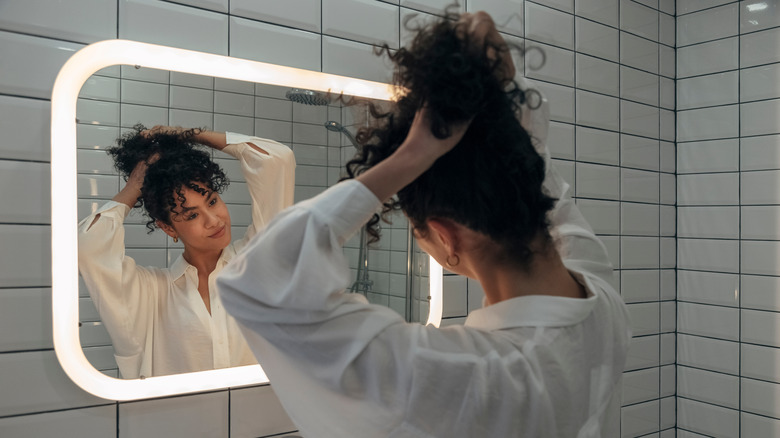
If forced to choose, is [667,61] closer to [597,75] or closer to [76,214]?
[597,75]

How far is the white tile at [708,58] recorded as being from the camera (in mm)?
1973

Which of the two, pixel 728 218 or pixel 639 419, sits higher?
pixel 728 218

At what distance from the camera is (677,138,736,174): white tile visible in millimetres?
1975

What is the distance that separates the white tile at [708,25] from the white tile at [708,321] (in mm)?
932

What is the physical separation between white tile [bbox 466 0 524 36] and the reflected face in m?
0.90

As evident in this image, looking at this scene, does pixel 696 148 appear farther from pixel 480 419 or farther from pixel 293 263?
pixel 293 263

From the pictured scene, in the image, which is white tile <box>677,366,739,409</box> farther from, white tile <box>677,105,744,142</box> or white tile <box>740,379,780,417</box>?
white tile <box>677,105,744,142</box>

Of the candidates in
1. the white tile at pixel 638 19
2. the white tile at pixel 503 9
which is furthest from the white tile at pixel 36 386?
the white tile at pixel 638 19

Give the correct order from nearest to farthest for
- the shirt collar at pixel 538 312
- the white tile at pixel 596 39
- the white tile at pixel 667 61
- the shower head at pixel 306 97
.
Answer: the shirt collar at pixel 538 312 < the shower head at pixel 306 97 < the white tile at pixel 596 39 < the white tile at pixel 667 61

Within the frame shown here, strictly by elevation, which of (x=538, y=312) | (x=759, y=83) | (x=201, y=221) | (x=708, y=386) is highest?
(x=759, y=83)

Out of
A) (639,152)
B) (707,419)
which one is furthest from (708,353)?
(639,152)

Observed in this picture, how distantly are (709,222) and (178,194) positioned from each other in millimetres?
1761

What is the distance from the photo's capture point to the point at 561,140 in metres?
1.81

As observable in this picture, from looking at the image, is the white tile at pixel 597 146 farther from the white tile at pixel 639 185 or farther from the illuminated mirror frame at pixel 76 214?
the illuminated mirror frame at pixel 76 214
